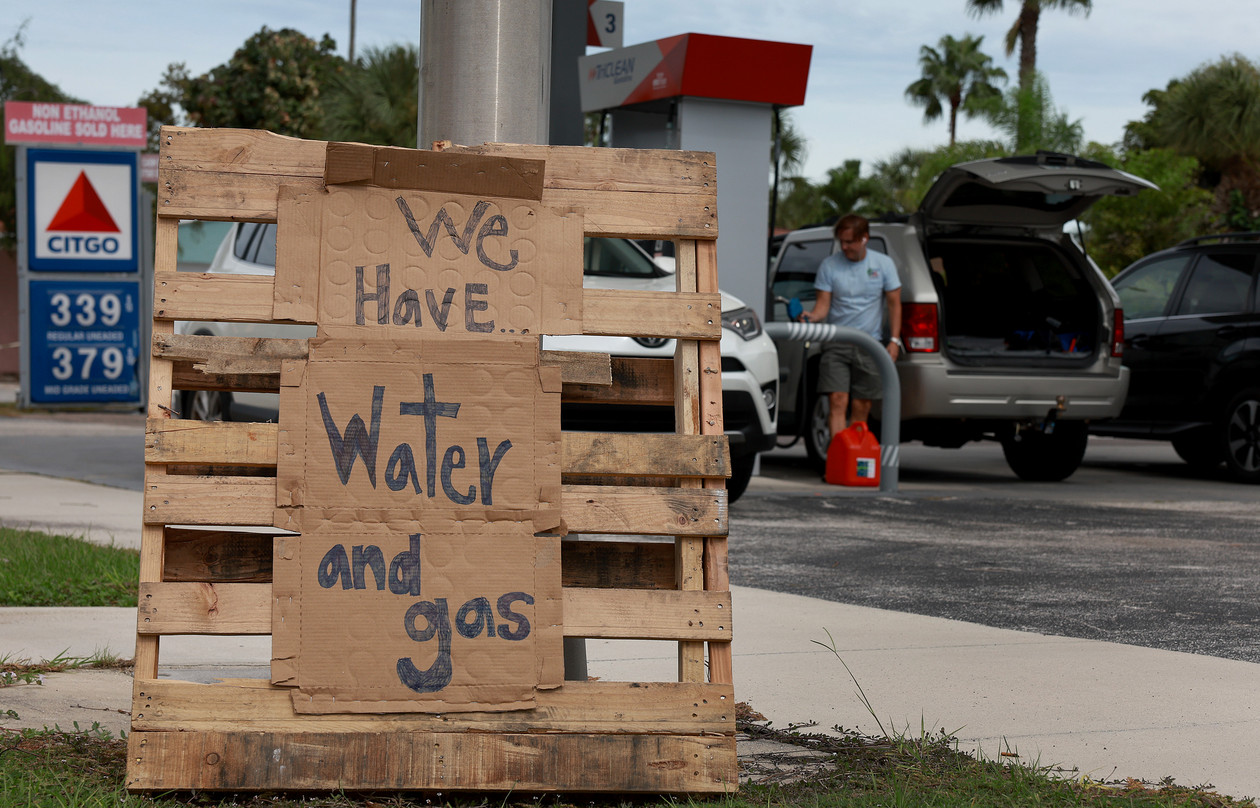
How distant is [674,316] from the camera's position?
3168mm

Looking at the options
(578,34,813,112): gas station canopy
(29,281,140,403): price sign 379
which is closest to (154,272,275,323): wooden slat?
(578,34,813,112): gas station canopy

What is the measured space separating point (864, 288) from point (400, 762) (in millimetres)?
7127

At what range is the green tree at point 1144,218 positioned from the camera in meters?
26.6

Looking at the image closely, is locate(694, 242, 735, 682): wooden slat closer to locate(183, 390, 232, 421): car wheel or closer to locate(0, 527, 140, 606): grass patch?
locate(0, 527, 140, 606): grass patch

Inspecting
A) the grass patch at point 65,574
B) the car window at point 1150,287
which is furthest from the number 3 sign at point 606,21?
the grass patch at point 65,574

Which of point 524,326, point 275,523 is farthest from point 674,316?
point 275,523

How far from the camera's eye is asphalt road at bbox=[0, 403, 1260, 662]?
520cm

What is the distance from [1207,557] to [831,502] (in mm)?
2613

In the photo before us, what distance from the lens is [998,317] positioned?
10141 millimetres

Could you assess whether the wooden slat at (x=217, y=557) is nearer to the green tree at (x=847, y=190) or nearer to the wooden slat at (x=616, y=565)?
A: the wooden slat at (x=616, y=565)

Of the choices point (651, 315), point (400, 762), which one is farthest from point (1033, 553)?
point (400, 762)

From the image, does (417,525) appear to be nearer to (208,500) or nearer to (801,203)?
(208,500)

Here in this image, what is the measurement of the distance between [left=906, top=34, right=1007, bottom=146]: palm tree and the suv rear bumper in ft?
151

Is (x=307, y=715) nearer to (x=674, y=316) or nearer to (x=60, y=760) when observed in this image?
(x=60, y=760)
